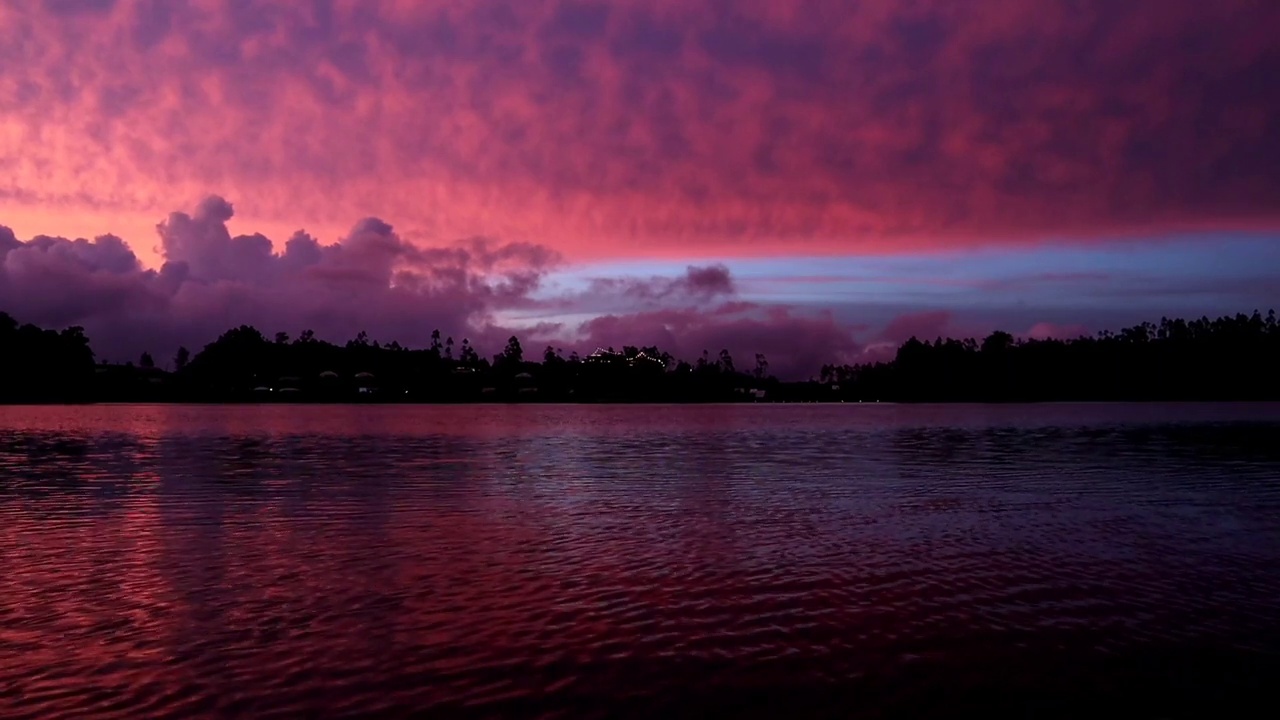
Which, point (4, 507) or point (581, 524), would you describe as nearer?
point (581, 524)

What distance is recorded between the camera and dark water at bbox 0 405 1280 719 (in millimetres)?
13383

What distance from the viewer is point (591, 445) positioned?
239 feet

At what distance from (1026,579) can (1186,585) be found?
328cm

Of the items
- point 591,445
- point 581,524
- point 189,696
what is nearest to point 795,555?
point 581,524

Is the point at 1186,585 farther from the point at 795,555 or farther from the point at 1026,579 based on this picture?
the point at 795,555

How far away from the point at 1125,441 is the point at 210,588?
74304mm

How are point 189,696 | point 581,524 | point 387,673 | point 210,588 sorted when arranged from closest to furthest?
1. point 189,696
2. point 387,673
3. point 210,588
4. point 581,524

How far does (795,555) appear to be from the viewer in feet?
77.7

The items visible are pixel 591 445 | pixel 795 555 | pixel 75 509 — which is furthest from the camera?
pixel 591 445

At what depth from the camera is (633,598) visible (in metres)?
18.9

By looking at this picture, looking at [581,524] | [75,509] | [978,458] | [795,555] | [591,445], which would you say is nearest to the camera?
[795,555]

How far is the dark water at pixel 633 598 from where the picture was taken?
1338cm

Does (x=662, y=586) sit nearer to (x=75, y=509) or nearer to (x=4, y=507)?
(x=75, y=509)

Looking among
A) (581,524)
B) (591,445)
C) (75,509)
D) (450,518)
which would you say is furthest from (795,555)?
(591,445)
